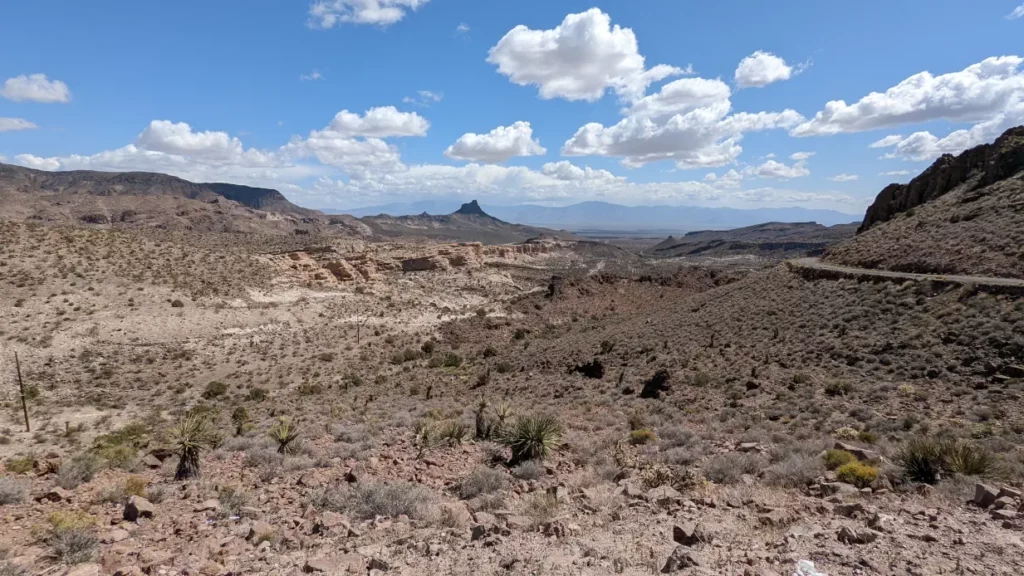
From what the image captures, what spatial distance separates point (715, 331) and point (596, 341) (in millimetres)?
6518

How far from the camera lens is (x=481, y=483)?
26.6 feet

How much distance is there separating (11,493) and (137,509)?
7.37ft

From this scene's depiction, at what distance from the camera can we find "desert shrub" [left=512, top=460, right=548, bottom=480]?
8.78 metres

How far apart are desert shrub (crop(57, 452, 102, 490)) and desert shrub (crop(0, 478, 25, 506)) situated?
595 millimetres

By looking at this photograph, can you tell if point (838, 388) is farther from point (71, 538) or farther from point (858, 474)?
point (71, 538)

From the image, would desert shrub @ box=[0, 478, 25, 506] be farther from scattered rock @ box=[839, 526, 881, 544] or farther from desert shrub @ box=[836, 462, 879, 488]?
desert shrub @ box=[836, 462, 879, 488]

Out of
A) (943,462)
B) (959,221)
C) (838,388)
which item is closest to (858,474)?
(943,462)

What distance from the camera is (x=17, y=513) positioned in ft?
22.2

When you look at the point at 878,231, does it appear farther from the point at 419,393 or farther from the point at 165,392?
the point at 165,392

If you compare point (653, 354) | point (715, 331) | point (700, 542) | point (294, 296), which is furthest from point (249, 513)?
point (294, 296)

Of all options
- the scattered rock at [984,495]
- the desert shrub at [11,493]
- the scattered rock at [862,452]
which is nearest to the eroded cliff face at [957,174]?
the scattered rock at [862,452]

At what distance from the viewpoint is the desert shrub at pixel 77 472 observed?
7.96 metres

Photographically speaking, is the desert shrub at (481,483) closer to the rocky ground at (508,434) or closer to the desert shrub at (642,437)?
the rocky ground at (508,434)

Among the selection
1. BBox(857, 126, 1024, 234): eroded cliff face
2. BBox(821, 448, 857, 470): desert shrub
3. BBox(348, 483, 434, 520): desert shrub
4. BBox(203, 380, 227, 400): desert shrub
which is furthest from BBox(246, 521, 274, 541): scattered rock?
BBox(857, 126, 1024, 234): eroded cliff face
